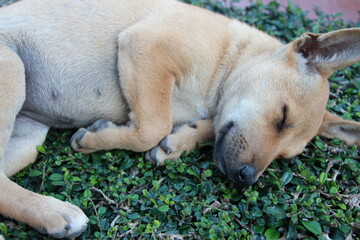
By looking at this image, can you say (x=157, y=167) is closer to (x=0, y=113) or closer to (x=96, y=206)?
(x=96, y=206)

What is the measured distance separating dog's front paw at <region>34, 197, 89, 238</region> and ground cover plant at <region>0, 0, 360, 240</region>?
97 mm

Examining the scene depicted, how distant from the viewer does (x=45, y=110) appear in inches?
154

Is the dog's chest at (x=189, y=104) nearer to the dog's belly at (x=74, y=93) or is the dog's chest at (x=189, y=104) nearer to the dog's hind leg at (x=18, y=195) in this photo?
the dog's belly at (x=74, y=93)

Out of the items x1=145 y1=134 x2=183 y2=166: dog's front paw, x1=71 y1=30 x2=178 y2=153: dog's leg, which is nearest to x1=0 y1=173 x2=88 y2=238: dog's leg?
x1=71 y1=30 x2=178 y2=153: dog's leg

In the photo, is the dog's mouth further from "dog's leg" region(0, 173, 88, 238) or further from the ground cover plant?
"dog's leg" region(0, 173, 88, 238)

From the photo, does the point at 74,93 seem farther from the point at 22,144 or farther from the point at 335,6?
the point at 335,6

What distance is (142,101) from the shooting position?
3.68 m

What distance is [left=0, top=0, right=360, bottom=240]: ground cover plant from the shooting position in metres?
3.28

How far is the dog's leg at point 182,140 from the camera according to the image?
3781mm

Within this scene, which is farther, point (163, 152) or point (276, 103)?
point (163, 152)

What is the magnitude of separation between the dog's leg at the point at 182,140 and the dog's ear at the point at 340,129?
1.09 metres

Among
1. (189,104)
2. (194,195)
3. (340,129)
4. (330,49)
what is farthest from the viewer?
(340,129)

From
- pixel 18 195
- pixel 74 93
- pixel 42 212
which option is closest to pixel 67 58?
pixel 74 93

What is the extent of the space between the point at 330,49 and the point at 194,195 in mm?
1708
